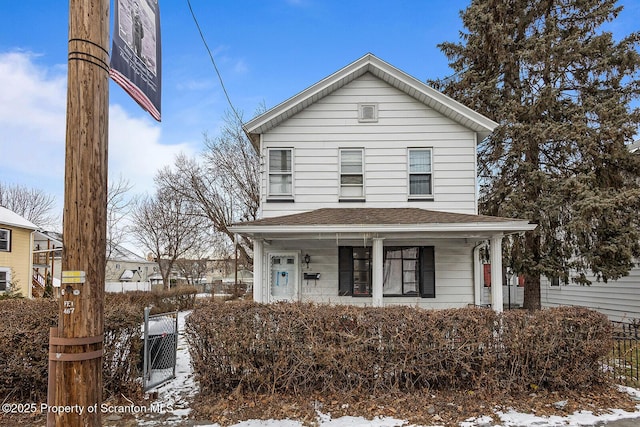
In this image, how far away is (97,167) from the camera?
2.76 m

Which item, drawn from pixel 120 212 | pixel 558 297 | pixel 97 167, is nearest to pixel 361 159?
pixel 97 167

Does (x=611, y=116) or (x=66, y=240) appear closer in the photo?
(x=66, y=240)

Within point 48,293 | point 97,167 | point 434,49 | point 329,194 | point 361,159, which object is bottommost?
point 48,293

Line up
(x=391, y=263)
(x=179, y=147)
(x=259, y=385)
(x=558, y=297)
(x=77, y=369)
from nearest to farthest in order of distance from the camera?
(x=77, y=369)
(x=259, y=385)
(x=391, y=263)
(x=558, y=297)
(x=179, y=147)

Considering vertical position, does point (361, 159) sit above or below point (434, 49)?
below

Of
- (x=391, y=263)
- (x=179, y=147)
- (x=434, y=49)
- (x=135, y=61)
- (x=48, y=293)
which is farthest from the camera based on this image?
(x=179, y=147)

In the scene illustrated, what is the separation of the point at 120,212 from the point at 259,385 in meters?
25.0

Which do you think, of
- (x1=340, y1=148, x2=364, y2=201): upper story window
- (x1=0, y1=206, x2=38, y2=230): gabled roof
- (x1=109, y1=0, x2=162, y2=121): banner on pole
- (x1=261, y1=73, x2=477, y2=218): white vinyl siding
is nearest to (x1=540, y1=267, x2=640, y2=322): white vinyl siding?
(x1=261, y1=73, x2=477, y2=218): white vinyl siding

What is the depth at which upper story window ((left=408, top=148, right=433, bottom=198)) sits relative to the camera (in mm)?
11133

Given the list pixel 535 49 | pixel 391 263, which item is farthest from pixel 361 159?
pixel 535 49

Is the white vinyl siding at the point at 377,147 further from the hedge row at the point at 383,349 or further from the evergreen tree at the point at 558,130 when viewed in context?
the hedge row at the point at 383,349

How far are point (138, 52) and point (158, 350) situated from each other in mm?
5156

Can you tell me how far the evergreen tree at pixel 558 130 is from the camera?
11.8 metres

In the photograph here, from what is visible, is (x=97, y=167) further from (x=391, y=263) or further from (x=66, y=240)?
Answer: (x=391, y=263)
